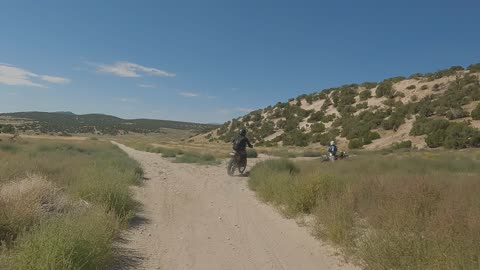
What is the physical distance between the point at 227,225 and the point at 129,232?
2162 mm

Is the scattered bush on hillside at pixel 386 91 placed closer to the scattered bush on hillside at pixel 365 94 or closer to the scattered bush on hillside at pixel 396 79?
the scattered bush on hillside at pixel 365 94

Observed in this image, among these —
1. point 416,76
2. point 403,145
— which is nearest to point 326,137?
point 403,145

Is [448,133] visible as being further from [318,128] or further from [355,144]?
[318,128]

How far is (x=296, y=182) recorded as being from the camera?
10.5 m

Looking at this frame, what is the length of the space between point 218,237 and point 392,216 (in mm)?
3322

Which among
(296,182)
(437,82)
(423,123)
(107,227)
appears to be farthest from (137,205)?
(437,82)

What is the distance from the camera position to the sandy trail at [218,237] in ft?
21.1

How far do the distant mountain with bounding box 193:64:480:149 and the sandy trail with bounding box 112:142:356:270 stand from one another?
27.2 meters

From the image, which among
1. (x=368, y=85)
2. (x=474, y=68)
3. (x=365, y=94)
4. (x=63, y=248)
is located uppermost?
(x=474, y=68)

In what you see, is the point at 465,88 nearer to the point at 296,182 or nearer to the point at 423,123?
the point at 423,123

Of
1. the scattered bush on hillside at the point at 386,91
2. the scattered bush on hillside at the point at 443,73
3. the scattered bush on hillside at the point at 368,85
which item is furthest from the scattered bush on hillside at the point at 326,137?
the scattered bush on hillside at the point at 368,85

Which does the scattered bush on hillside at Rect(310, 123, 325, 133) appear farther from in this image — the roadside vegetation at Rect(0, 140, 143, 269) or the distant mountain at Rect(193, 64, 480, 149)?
the roadside vegetation at Rect(0, 140, 143, 269)

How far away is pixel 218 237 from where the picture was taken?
790 cm

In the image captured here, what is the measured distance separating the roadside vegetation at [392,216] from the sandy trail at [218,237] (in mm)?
480
